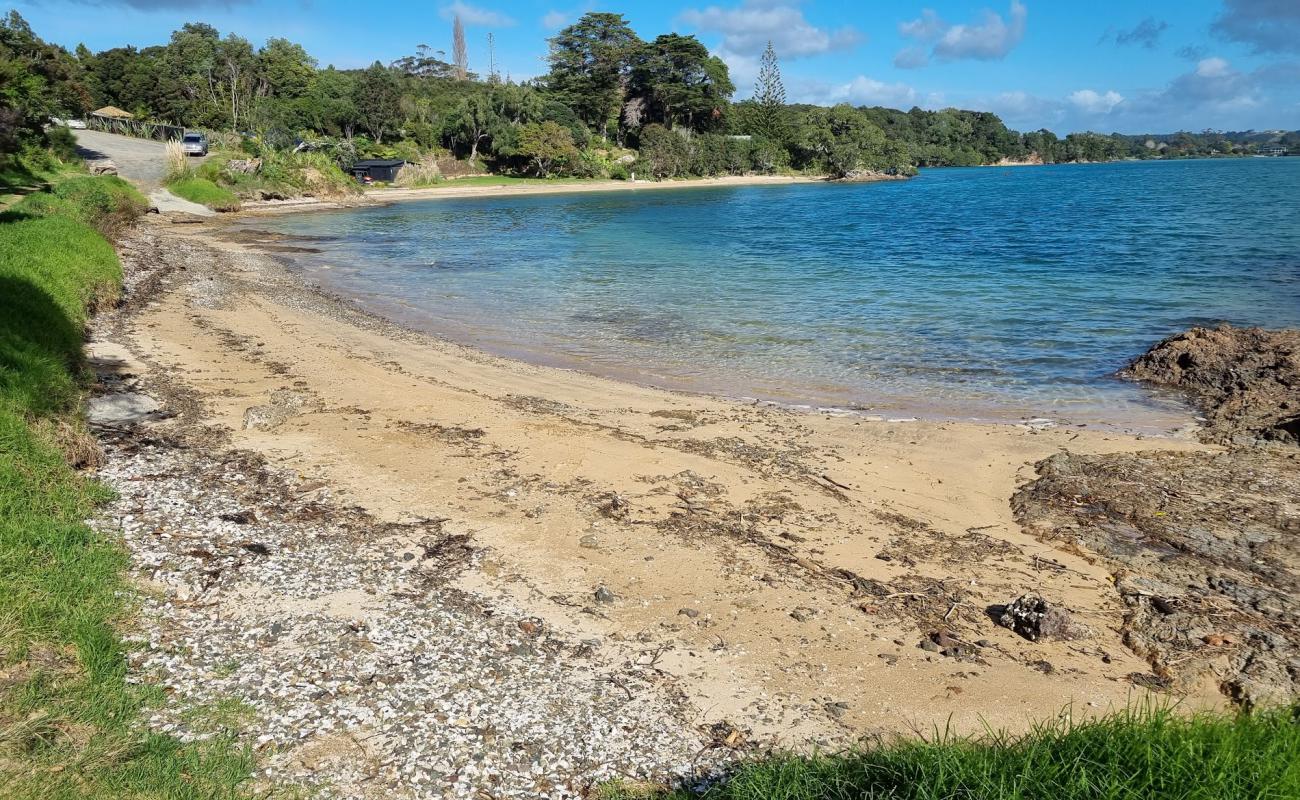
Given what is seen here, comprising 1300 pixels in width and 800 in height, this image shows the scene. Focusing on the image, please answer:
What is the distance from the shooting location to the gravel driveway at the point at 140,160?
152 feet

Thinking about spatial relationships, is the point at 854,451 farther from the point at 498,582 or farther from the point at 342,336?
the point at 342,336

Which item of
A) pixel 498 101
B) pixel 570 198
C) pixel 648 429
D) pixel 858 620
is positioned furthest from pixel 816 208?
pixel 858 620

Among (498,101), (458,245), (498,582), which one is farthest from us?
(498,101)

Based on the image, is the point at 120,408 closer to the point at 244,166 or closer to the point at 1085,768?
the point at 1085,768

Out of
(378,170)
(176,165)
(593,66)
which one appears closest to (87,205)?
(176,165)

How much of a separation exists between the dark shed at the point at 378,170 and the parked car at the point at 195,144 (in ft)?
45.9

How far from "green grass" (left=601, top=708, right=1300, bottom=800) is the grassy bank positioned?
291 centimetres

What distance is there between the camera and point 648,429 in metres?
11.0

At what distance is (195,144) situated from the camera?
66.1 meters

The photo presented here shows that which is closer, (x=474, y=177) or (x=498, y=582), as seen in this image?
(x=498, y=582)

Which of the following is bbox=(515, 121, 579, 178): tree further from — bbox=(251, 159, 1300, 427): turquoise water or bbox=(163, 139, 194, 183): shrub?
bbox=(251, 159, 1300, 427): turquoise water

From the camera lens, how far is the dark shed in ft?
264

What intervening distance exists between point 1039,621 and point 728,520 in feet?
9.83

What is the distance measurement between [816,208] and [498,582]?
2550 inches
